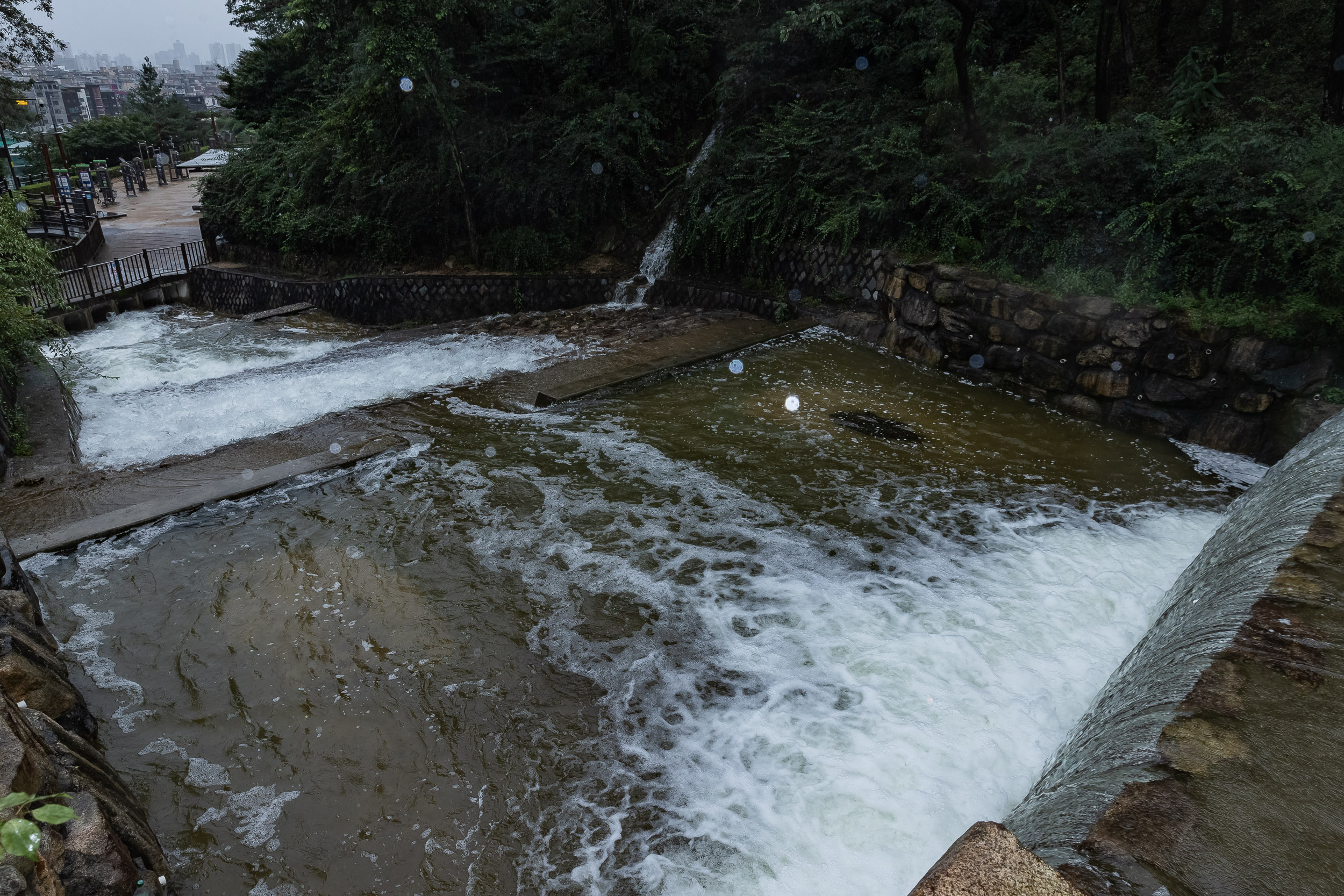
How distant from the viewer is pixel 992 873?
2068 mm

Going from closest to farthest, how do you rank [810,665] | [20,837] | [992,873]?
[20,837] < [992,873] < [810,665]

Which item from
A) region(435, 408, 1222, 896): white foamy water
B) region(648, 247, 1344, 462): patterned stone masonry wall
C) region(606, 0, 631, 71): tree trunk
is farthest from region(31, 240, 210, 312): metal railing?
region(648, 247, 1344, 462): patterned stone masonry wall

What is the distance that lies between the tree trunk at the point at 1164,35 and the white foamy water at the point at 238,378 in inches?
415

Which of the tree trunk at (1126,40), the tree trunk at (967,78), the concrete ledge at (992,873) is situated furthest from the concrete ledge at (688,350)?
the concrete ledge at (992,873)

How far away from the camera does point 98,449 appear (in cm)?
727

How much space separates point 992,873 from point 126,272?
20.9 metres

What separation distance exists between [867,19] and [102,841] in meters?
14.5

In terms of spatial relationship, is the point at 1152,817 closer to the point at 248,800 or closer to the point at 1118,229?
the point at 248,800

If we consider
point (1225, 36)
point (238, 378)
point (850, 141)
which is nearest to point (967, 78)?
point (850, 141)

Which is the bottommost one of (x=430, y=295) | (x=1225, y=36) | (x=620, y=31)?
(x=430, y=295)

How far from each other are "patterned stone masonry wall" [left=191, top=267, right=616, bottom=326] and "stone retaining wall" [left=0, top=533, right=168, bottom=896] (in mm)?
10345

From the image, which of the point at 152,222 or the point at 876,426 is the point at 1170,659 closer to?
the point at 876,426

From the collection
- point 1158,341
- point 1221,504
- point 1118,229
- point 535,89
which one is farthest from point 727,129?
Answer: point 1221,504

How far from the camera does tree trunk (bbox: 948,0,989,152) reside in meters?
8.73
